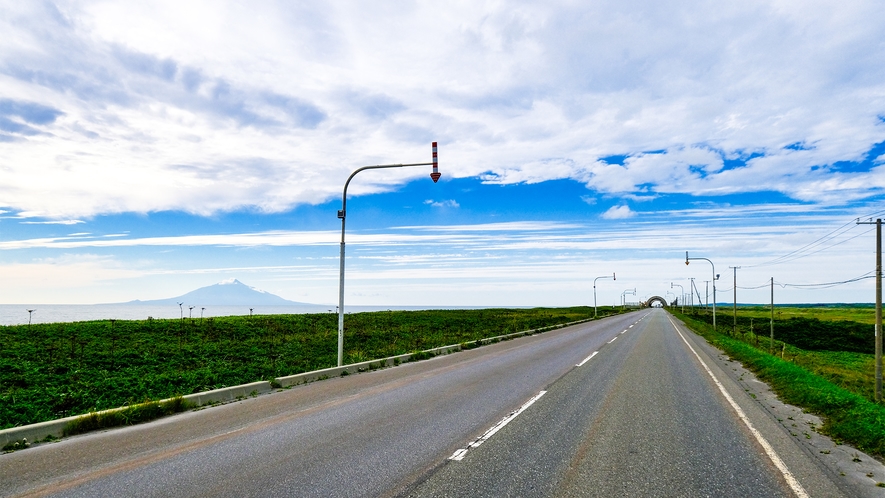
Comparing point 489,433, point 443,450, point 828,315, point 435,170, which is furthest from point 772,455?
point 828,315

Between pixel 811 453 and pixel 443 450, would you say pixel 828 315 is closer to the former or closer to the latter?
pixel 811 453

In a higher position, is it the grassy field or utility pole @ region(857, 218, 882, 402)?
utility pole @ region(857, 218, 882, 402)

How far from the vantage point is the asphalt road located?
5480 mm

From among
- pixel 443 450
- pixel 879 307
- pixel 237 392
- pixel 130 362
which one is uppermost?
pixel 879 307

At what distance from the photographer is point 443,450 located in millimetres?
6711

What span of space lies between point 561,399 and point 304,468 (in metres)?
6.15

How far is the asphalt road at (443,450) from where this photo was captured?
18.0ft

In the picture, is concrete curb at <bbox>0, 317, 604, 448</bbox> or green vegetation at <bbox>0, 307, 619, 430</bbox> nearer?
concrete curb at <bbox>0, 317, 604, 448</bbox>

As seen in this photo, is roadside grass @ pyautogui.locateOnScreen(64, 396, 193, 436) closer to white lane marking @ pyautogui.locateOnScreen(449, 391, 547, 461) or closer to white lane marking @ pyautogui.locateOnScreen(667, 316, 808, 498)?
white lane marking @ pyautogui.locateOnScreen(449, 391, 547, 461)

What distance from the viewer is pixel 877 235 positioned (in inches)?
663

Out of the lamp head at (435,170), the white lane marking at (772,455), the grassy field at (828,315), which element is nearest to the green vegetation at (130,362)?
the lamp head at (435,170)

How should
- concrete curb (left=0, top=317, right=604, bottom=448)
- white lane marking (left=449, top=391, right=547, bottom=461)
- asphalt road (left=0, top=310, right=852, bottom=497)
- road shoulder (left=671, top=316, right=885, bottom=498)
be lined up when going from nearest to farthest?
asphalt road (left=0, top=310, right=852, bottom=497) → road shoulder (left=671, top=316, right=885, bottom=498) → white lane marking (left=449, top=391, right=547, bottom=461) → concrete curb (left=0, top=317, right=604, bottom=448)

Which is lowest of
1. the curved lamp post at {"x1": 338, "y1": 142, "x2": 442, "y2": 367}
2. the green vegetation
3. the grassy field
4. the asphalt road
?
the grassy field

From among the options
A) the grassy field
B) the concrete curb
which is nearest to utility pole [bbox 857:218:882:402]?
the concrete curb
